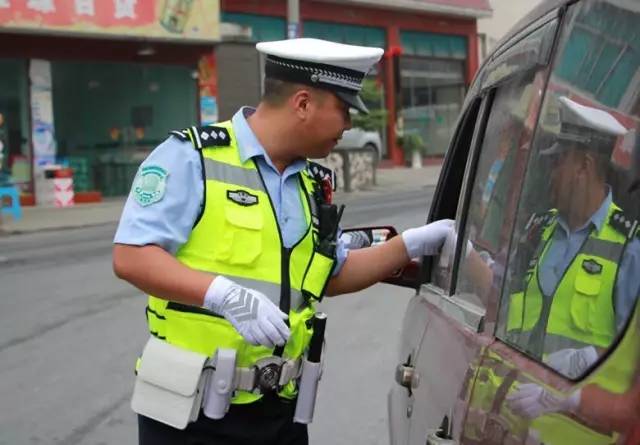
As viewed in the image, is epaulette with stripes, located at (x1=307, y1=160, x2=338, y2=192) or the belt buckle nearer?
the belt buckle

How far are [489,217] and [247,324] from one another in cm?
62

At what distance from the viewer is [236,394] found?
2.41 meters

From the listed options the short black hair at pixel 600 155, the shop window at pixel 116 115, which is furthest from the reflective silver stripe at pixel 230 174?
the shop window at pixel 116 115

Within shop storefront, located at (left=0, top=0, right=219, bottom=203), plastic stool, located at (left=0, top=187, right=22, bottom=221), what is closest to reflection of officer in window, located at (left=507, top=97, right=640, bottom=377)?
plastic stool, located at (left=0, top=187, right=22, bottom=221)

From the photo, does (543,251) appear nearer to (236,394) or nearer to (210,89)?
(236,394)

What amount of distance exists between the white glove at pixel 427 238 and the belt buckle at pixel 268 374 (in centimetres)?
61

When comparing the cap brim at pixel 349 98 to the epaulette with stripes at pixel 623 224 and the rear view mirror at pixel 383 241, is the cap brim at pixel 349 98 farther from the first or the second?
the epaulette with stripes at pixel 623 224

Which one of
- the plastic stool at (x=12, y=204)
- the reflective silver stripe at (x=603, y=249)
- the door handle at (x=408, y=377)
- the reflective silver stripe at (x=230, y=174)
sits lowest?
the plastic stool at (x=12, y=204)

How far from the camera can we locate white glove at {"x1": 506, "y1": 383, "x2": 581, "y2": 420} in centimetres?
134

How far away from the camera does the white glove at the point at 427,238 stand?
2.78 m

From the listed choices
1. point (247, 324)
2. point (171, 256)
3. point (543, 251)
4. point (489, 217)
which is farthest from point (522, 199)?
point (171, 256)

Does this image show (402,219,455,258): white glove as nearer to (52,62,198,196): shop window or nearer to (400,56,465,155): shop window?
(52,62,198,196): shop window

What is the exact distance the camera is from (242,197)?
2.40 m

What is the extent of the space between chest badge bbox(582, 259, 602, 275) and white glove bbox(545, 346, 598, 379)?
0.14 meters
